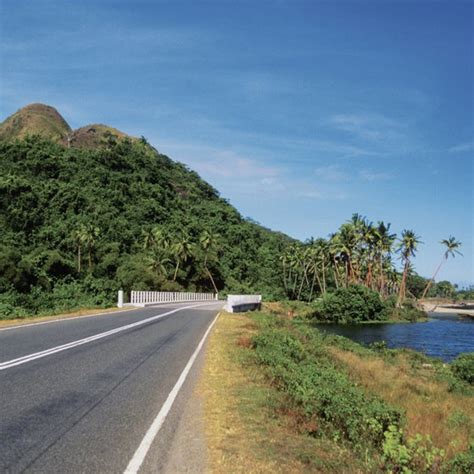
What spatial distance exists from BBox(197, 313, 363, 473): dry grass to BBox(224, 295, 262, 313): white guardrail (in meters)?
28.1

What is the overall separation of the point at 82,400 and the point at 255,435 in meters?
3.13

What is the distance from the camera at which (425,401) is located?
17312mm

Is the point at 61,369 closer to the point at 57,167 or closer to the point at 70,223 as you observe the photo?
the point at 70,223

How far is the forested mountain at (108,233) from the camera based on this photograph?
7400 cm

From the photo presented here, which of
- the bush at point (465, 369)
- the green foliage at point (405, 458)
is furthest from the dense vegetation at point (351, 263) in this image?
the green foliage at point (405, 458)

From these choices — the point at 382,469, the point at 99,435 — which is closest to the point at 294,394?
the point at 382,469

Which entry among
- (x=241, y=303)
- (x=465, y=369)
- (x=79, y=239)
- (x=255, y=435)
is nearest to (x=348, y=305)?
(x=241, y=303)

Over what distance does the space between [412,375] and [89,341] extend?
1553 cm

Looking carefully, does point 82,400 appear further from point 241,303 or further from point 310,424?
point 241,303

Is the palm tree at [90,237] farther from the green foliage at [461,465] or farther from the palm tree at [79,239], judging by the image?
the green foliage at [461,465]

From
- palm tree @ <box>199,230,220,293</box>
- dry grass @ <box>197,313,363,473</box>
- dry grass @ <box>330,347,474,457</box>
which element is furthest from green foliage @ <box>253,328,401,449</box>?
palm tree @ <box>199,230,220,293</box>

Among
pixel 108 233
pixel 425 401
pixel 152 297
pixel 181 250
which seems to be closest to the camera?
pixel 425 401

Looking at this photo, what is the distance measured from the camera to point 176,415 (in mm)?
7895

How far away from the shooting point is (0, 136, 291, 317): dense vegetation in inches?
2908
